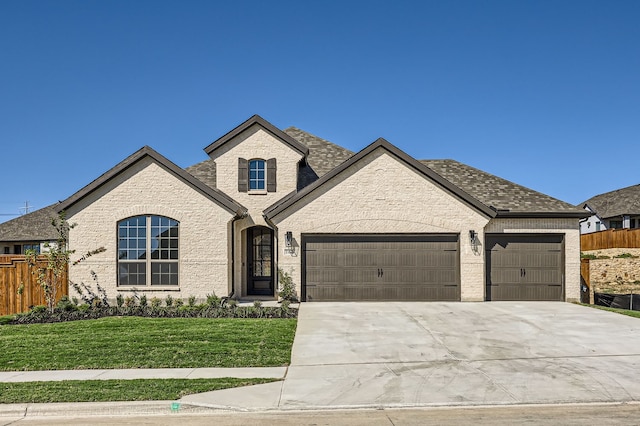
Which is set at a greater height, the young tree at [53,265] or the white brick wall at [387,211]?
the white brick wall at [387,211]

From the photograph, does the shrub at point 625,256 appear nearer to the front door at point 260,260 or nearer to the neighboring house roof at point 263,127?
the neighboring house roof at point 263,127

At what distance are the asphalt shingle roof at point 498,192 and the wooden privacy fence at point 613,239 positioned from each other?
1654 centimetres

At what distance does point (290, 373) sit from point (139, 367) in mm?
3009

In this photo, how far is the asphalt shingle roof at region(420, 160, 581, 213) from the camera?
17875 millimetres

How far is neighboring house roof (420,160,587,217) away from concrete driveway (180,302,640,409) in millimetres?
3875

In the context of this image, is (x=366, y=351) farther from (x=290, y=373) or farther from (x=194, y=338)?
(x=194, y=338)

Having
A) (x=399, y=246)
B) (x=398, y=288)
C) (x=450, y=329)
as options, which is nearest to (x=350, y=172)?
(x=399, y=246)

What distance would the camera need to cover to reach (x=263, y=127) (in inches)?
765

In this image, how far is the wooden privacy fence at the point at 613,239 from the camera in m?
30.8

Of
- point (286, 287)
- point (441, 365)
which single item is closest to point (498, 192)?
point (286, 287)

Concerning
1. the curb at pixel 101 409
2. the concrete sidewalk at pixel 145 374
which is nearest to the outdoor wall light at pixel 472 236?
the concrete sidewalk at pixel 145 374

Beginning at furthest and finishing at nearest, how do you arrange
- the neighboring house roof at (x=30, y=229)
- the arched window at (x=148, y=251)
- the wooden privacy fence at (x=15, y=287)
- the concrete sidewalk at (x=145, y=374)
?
the neighboring house roof at (x=30, y=229) < the arched window at (x=148, y=251) < the wooden privacy fence at (x=15, y=287) < the concrete sidewalk at (x=145, y=374)

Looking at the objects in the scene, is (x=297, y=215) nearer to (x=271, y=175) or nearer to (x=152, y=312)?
(x=271, y=175)

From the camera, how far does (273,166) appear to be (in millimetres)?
19438
